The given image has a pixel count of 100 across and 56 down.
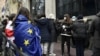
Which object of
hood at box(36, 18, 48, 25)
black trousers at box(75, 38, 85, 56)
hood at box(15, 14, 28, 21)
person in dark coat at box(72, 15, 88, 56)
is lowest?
black trousers at box(75, 38, 85, 56)

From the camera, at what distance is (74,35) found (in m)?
12.1

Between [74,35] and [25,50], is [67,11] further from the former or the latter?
[25,50]

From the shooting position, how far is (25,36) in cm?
648

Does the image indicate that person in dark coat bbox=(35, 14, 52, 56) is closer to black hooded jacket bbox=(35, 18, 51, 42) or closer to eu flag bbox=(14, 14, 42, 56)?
black hooded jacket bbox=(35, 18, 51, 42)

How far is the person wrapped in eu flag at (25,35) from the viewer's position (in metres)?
6.48

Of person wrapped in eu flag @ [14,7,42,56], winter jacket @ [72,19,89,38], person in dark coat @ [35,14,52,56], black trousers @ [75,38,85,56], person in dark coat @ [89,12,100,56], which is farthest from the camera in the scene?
person in dark coat @ [35,14,52,56]

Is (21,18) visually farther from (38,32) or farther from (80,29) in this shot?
(80,29)

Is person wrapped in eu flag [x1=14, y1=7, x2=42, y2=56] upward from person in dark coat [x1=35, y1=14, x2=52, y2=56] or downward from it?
upward

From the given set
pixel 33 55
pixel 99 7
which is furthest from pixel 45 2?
pixel 33 55

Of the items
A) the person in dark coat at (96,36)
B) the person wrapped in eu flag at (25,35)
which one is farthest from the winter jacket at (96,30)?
the person wrapped in eu flag at (25,35)

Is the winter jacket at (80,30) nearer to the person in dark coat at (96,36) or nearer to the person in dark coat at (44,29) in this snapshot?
the person in dark coat at (44,29)

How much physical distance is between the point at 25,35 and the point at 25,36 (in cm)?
2

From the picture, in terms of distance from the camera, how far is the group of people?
6.52m

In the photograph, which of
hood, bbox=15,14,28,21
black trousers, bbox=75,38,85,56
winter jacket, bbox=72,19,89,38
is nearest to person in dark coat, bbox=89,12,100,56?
winter jacket, bbox=72,19,89,38
